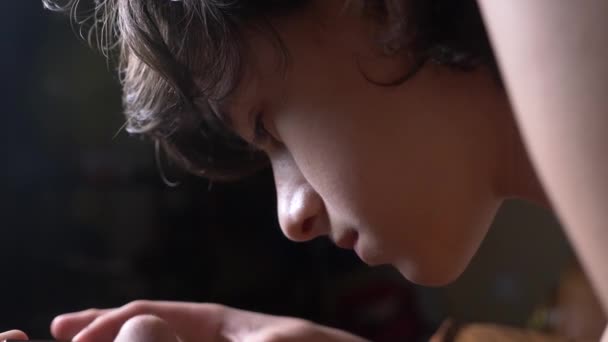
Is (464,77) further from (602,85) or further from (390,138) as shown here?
(602,85)

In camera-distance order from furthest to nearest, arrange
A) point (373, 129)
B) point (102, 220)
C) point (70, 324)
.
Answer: point (102, 220) < point (70, 324) < point (373, 129)

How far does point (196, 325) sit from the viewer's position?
605 millimetres

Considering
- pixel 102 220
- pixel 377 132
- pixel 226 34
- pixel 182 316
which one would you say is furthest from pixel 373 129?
pixel 102 220

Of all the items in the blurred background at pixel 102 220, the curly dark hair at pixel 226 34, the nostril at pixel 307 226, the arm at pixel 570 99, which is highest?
the arm at pixel 570 99

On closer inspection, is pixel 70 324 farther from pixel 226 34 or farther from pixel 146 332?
pixel 226 34

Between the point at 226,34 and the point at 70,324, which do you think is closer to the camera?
the point at 226,34

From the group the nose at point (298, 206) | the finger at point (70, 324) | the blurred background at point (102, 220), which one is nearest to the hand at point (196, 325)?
the finger at point (70, 324)

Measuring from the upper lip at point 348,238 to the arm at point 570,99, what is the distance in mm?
240

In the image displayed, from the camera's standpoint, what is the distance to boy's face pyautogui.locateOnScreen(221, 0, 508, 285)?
43 centimetres

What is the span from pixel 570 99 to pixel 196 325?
448 mm

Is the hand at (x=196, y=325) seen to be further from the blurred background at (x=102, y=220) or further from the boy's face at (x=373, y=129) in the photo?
the blurred background at (x=102, y=220)

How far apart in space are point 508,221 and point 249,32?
1.00 m

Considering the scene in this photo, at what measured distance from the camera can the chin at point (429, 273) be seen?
→ 19.2 inches

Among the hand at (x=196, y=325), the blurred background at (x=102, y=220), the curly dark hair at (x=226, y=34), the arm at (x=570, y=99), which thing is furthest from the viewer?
the blurred background at (x=102, y=220)
